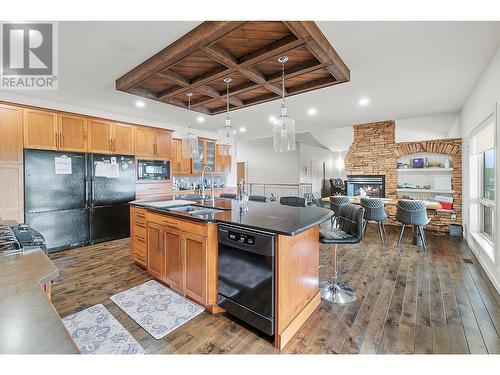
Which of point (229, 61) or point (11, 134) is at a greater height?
point (229, 61)

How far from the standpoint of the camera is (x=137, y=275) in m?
2.99

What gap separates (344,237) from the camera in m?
2.38

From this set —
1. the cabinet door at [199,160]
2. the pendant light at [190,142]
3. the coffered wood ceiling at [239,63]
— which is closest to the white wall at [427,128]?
the coffered wood ceiling at [239,63]

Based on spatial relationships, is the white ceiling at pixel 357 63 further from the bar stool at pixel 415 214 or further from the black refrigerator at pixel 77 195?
the bar stool at pixel 415 214

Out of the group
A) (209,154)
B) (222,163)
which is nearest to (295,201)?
(209,154)

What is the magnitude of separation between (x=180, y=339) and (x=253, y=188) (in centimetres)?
883

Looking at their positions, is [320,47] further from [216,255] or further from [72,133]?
[72,133]

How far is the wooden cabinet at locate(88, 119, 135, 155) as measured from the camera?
4.25 m

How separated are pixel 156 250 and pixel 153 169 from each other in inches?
109

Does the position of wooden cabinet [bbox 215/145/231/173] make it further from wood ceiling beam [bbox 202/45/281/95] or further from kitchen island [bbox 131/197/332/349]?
kitchen island [bbox 131/197/332/349]

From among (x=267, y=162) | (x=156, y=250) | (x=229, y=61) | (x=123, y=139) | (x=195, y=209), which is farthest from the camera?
(x=267, y=162)

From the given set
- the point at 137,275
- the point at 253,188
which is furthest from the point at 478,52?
the point at 253,188
